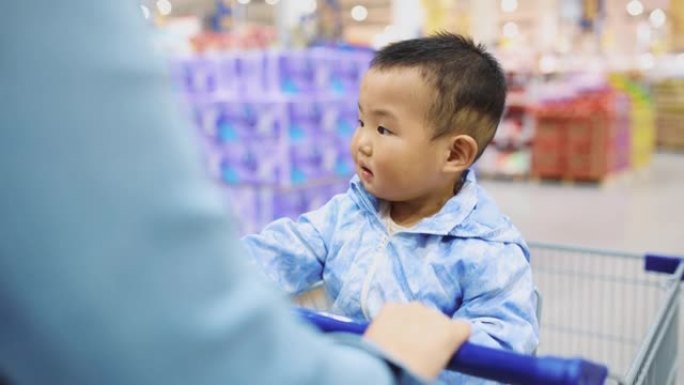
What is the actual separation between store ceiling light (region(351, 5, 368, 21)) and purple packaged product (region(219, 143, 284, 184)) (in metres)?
23.6

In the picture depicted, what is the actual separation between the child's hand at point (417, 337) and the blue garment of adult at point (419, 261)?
355mm

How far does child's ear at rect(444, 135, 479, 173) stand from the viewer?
4.54 feet

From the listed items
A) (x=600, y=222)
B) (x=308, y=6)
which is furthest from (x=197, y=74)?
(x=308, y=6)

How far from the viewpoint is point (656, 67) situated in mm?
15562

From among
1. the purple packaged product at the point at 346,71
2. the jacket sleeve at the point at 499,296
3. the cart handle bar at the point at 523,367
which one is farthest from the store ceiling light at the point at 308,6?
the cart handle bar at the point at 523,367

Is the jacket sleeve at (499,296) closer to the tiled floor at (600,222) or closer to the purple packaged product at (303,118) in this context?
the tiled floor at (600,222)

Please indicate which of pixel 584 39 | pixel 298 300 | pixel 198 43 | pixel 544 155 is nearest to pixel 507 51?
pixel 544 155

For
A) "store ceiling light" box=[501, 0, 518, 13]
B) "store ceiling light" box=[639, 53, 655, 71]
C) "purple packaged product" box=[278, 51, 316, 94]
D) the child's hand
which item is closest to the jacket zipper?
the child's hand

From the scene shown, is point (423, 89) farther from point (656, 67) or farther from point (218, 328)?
point (656, 67)

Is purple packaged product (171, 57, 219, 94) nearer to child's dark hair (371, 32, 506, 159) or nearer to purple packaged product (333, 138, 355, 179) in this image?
purple packaged product (333, 138, 355, 179)

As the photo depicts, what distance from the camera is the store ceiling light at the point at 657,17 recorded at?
18.5 meters

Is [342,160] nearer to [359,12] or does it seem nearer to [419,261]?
[419,261]

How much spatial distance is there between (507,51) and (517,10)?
1126 cm

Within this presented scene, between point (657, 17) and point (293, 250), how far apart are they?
67.7ft
